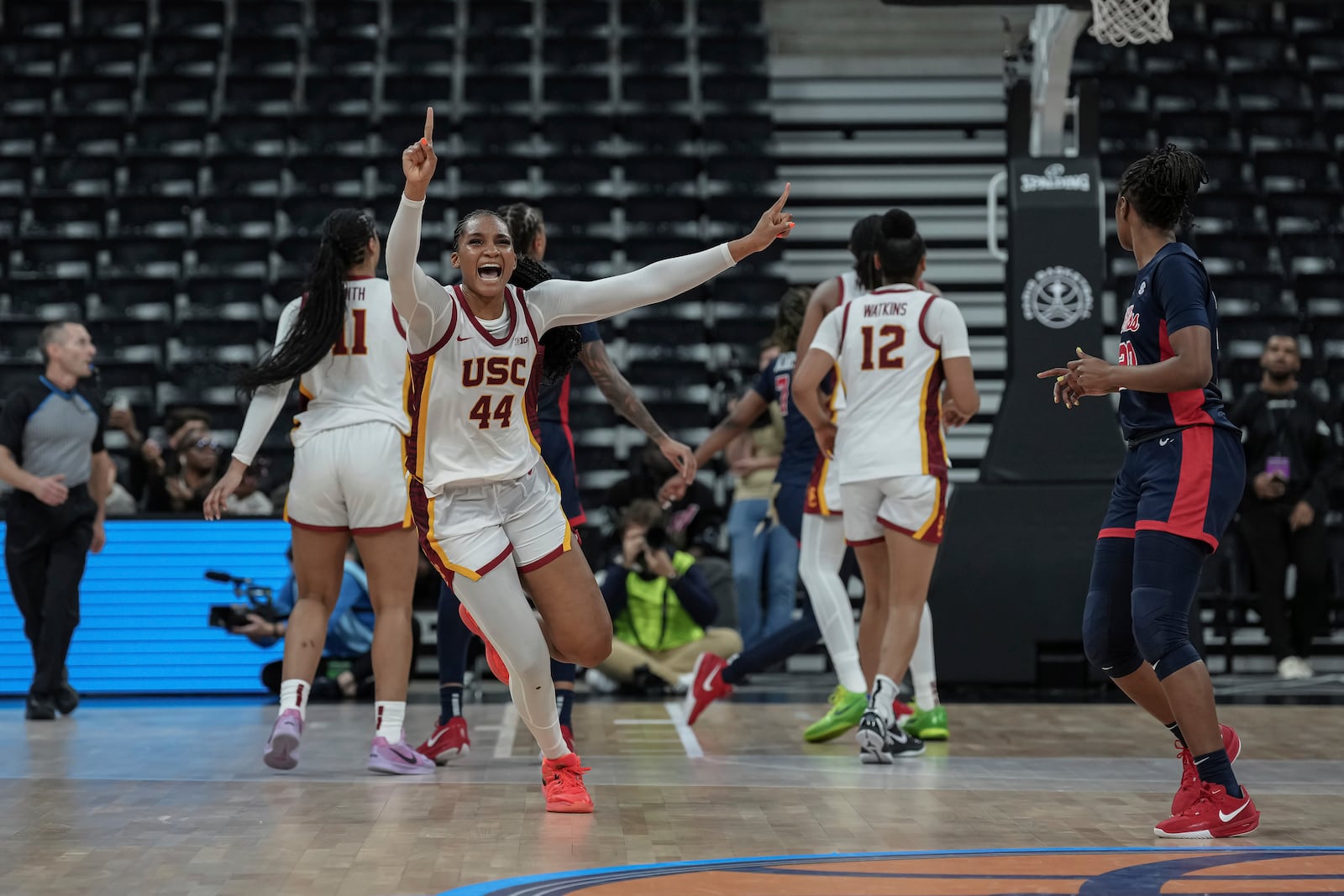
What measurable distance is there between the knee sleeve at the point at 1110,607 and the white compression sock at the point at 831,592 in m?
1.88

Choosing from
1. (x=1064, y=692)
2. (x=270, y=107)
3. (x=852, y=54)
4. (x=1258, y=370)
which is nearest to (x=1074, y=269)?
(x=1064, y=692)

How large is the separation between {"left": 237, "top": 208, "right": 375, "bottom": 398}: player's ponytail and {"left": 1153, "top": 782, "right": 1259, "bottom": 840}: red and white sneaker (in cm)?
299

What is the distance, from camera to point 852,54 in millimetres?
13914

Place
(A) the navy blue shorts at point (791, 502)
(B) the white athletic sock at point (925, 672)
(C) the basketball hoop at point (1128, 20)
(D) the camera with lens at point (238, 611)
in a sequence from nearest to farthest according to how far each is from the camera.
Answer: (B) the white athletic sock at point (925, 672)
(A) the navy blue shorts at point (791, 502)
(C) the basketball hoop at point (1128, 20)
(D) the camera with lens at point (238, 611)

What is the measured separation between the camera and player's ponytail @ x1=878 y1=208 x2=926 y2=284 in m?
5.68

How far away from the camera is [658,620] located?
8.19 m

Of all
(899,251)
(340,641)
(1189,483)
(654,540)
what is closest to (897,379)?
(899,251)

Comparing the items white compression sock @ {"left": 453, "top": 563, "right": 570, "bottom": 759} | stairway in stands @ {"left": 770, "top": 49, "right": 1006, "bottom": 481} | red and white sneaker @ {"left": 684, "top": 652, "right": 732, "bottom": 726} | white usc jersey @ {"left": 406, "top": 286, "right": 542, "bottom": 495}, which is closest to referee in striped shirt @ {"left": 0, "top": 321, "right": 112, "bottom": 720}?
red and white sneaker @ {"left": 684, "top": 652, "right": 732, "bottom": 726}

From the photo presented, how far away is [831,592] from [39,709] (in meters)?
3.58

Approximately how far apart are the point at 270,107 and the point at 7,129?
2.14 m

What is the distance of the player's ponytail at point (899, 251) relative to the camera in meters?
5.68

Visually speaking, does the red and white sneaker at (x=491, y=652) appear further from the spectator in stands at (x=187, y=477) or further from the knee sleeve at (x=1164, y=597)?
the spectator in stands at (x=187, y=477)

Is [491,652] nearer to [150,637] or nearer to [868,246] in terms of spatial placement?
[868,246]

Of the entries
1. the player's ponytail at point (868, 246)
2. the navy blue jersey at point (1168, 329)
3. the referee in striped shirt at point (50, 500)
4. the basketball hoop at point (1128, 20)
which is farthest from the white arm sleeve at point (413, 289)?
the basketball hoop at point (1128, 20)
